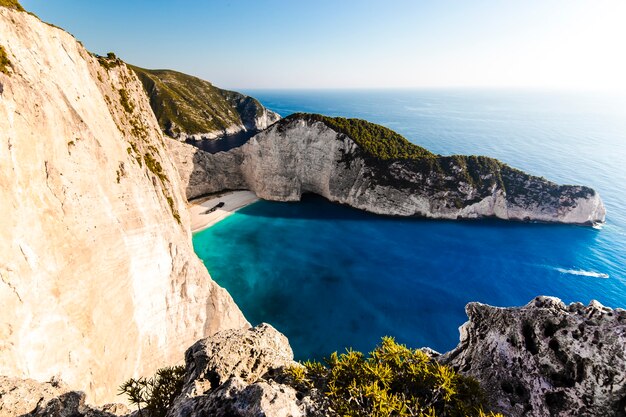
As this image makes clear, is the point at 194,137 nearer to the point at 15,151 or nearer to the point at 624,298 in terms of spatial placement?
the point at 15,151

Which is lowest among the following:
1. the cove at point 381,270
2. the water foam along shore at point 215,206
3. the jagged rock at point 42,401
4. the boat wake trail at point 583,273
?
the boat wake trail at point 583,273

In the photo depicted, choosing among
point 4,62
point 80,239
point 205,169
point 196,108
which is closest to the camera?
point 4,62

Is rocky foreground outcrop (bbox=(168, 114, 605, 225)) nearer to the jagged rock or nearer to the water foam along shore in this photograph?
the water foam along shore

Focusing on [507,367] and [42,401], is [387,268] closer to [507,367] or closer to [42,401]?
[507,367]

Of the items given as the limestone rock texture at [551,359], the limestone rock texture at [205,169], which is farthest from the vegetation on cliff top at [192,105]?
the limestone rock texture at [551,359]

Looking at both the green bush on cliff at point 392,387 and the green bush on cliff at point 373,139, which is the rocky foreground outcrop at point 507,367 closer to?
the green bush on cliff at point 392,387

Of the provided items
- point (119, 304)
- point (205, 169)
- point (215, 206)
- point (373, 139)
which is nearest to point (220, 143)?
point (205, 169)
